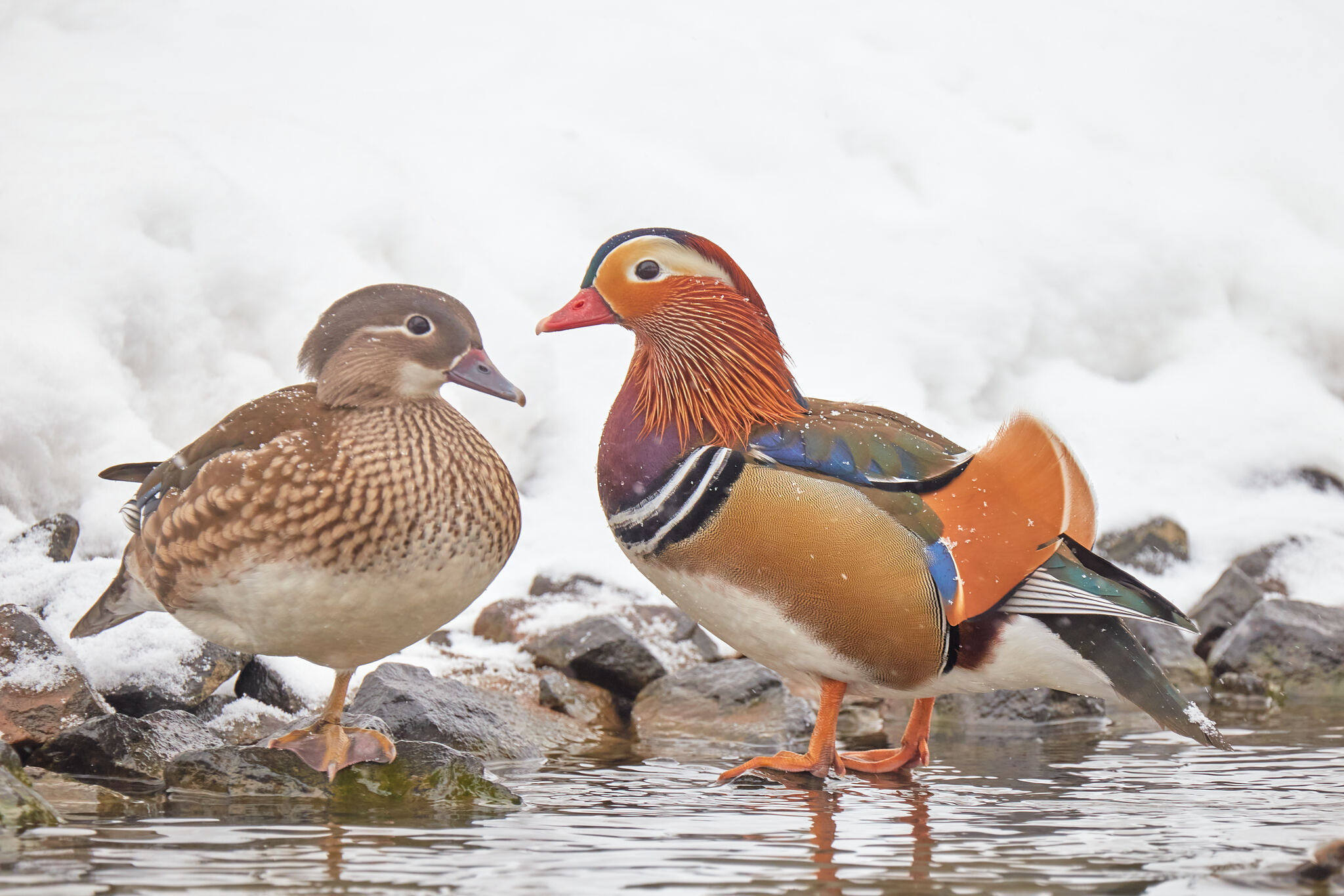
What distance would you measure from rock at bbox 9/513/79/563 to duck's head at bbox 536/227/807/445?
1.88 meters

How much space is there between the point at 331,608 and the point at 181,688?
3.55 ft

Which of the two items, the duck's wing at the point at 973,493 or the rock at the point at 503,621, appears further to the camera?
the rock at the point at 503,621

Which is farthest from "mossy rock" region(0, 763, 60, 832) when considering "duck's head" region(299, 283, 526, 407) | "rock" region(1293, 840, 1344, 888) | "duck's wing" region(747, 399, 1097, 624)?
"rock" region(1293, 840, 1344, 888)

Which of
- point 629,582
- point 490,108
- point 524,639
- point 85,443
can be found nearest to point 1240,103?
point 490,108

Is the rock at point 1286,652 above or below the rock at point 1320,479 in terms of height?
below

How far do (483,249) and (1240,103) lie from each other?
5716 millimetres

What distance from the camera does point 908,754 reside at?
12.2 feet

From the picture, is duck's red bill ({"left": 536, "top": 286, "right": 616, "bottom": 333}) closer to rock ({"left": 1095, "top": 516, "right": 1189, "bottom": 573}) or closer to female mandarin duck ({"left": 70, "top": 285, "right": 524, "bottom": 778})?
female mandarin duck ({"left": 70, "top": 285, "right": 524, "bottom": 778})

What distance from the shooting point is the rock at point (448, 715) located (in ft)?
12.3

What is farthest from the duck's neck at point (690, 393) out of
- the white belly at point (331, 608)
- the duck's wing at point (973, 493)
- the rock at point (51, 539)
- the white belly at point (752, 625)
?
the rock at point (51, 539)

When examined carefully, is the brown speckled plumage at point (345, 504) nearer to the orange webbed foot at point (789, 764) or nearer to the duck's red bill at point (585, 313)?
the duck's red bill at point (585, 313)

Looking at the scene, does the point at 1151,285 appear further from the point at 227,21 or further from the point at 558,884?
the point at 558,884

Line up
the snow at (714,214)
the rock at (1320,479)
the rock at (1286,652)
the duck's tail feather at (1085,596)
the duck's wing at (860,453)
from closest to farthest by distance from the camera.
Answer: the duck's tail feather at (1085,596) < the duck's wing at (860,453) < the rock at (1286,652) < the snow at (714,214) < the rock at (1320,479)

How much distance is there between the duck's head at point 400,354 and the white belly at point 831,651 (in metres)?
0.63
